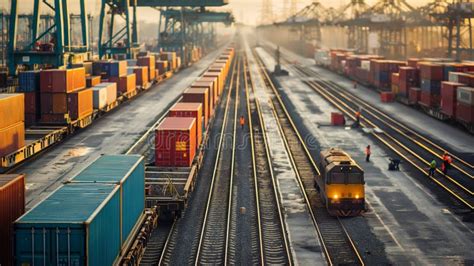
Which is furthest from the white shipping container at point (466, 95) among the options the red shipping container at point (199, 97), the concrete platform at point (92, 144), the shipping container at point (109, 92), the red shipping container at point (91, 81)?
the red shipping container at point (91, 81)

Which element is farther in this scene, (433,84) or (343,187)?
(433,84)

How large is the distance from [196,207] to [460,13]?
76050 mm

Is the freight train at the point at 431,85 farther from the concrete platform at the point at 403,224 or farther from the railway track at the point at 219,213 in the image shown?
the railway track at the point at 219,213

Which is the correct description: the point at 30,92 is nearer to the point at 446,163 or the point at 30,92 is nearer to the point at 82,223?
the point at 446,163

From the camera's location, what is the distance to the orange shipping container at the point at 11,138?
34.7 meters

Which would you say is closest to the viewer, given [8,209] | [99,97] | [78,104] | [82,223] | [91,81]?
[82,223]

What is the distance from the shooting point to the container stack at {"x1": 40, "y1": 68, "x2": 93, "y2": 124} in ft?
154

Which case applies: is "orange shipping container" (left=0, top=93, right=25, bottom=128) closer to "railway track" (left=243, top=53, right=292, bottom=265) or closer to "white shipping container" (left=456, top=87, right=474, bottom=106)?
"railway track" (left=243, top=53, right=292, bottom=265)

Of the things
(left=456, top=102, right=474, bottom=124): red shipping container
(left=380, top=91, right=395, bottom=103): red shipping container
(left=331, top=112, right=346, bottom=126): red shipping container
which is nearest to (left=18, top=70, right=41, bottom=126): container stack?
(left=331, top=112, right=346, bottom=126): red shipping container

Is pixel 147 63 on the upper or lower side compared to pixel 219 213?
upper

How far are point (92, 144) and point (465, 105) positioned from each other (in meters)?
30.4

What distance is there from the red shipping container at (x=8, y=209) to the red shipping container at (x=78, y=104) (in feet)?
98.5

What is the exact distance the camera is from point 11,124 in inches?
1406

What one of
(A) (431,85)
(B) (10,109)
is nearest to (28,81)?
(B) (10,109)
